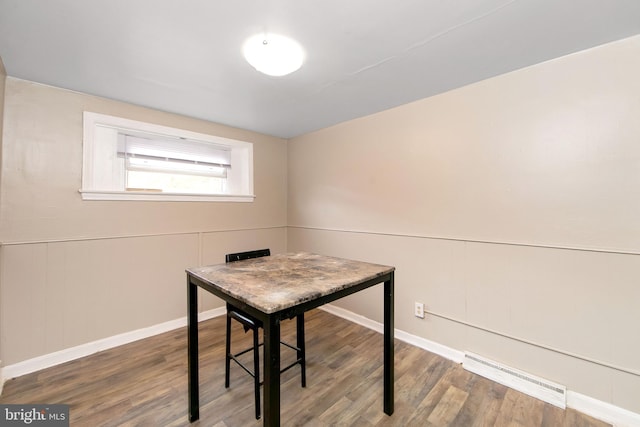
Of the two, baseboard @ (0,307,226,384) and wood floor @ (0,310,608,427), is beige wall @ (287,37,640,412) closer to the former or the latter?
wood floor @ (0,310,608,427)

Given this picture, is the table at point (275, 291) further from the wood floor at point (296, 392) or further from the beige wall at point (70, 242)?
the beige wall at point (70, 242)

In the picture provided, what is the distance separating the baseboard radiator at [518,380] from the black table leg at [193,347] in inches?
76.2

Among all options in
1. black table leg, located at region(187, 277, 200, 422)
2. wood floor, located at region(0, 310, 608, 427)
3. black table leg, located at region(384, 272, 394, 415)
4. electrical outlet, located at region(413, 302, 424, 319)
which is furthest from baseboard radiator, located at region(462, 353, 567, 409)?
black table leg, located at region(187, 277, 200, 422)

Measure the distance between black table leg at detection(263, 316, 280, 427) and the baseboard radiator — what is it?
1.70m

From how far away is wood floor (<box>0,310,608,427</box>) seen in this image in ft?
4.99

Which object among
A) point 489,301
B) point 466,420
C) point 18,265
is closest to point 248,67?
point 18,265

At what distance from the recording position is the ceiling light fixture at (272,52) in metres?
1.46

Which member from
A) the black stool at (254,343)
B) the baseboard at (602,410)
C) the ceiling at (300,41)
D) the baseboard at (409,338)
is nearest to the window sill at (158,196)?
the ceiling at (300,41)

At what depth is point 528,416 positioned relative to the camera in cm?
153

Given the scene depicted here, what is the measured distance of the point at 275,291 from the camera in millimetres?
1196

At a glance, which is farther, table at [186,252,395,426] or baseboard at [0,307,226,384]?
baseboard at [0,307,226,384]

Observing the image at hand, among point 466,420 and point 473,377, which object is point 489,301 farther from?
point 466,420

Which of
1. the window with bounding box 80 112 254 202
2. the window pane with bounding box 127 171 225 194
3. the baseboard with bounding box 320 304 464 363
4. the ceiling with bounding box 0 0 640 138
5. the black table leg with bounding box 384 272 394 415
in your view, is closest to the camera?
the ceiling with bounding box 0 0 640 138

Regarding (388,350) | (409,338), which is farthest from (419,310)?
(388,350)
